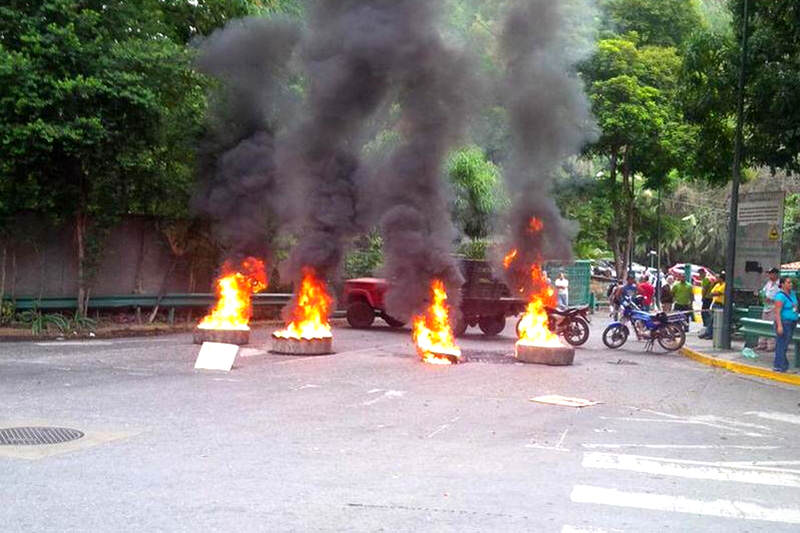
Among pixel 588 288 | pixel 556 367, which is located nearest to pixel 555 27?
pixel 556 367

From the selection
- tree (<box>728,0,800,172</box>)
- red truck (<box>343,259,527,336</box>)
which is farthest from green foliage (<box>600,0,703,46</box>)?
red truck (<box>343,259,527,336</box>)

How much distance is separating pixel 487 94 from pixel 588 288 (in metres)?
18.5

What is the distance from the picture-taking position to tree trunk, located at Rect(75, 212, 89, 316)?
54.4ft

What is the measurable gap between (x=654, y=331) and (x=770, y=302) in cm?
225

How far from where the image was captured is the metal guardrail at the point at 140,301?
16.2 meters

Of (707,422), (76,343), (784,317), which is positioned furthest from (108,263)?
(784,317)

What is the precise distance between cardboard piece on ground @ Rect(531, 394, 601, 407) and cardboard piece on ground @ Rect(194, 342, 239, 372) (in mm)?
4326

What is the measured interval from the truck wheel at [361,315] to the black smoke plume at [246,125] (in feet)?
11.6

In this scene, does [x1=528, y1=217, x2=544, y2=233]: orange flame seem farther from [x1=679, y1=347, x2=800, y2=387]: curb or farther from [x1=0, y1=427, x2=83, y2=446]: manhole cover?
[x1=0, y1=427, x2=83, y2=446]: manhole cover

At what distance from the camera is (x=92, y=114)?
15062mm

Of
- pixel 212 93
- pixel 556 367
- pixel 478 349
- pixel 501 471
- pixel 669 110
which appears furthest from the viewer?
pixel 669 110

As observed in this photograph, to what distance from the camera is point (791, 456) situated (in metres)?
7.69

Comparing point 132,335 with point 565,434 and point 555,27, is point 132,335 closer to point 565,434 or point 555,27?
point 555,27

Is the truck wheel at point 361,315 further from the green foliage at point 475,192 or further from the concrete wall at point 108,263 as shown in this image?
the green foliage at point 475,192
